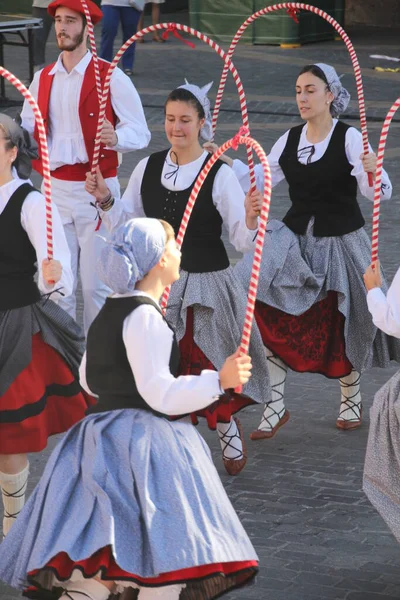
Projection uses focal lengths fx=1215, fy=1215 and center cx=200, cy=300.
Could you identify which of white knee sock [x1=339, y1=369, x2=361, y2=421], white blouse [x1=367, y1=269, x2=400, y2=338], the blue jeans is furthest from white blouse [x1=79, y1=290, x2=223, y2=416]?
the blue jeans

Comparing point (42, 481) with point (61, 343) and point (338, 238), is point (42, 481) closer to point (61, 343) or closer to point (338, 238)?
point (61, 343)

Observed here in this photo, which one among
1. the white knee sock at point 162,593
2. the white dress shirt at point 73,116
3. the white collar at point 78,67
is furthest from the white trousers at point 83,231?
the white knee sock at point 162,593

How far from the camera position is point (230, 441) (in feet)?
19.0

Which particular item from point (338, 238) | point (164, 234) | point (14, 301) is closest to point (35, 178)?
point (338, 238)

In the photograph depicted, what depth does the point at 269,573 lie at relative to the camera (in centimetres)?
475

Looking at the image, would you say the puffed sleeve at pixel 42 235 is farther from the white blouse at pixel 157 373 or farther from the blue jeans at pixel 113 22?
the blue jeans at pixel 113 22

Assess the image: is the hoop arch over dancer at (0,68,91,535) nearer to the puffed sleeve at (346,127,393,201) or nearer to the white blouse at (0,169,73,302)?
the white blouse at (0,169,73,302)

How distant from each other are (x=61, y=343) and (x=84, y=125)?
2.07 metres

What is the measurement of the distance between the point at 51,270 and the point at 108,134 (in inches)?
74.3

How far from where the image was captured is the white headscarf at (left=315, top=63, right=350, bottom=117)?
6.16 metres

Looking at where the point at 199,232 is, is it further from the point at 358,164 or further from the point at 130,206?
the point at 358,164

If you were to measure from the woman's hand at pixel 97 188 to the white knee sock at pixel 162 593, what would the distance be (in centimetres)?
245

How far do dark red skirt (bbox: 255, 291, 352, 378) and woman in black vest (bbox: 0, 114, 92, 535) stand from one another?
1505 mm

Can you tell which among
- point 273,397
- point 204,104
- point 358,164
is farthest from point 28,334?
point 358,164
